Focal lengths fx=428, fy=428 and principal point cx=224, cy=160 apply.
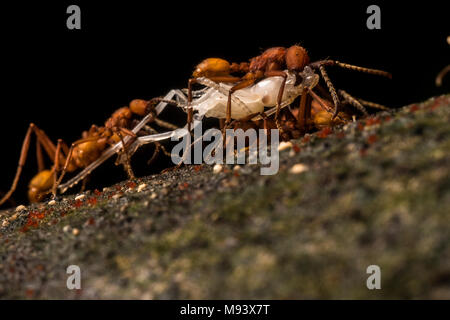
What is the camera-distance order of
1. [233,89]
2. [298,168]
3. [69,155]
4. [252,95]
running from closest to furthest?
[298,168], [233,89], [252,95], [69,155]

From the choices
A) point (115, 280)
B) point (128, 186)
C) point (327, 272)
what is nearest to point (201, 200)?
point (115, 280)

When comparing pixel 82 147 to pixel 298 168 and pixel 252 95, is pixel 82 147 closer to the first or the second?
pixel 252 95

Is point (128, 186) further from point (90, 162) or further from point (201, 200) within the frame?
point (201, 200)

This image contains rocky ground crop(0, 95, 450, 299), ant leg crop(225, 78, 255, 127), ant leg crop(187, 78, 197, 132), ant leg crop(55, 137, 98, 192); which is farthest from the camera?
ant leg crop(55, 137, 98, 192)

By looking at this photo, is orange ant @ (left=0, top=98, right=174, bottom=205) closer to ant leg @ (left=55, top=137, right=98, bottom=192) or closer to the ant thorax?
ant leg @ (left=55, top=137, right=98, bottom=192)

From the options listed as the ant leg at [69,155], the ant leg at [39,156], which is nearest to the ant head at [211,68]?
the ant leg at [69,155]

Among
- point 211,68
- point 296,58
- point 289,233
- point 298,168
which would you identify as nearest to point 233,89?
point 211,68

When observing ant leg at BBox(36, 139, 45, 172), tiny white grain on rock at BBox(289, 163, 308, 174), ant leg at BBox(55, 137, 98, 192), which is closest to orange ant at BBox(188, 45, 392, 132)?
tiny white grain on rock at BBox(289, 163, 308, 174)
